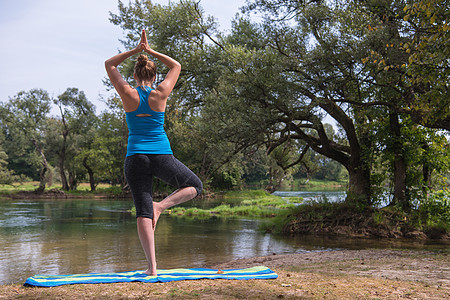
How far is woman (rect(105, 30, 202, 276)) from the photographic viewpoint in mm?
4445

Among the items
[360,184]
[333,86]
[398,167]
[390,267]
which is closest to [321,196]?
[360,184]

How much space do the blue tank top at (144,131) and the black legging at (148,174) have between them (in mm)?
69

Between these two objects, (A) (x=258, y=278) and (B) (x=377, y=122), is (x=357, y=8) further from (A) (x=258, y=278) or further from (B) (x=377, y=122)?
(A) (x=258, y=278)

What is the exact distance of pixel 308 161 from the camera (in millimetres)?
19547

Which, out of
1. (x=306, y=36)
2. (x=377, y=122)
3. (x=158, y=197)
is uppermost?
(x=306, y=36)

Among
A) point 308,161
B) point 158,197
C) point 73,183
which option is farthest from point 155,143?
point 73,183

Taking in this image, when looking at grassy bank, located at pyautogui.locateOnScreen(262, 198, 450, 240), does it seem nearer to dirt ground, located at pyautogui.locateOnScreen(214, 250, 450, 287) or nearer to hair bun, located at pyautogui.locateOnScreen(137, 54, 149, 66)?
dirt ground, located at pyautogui.locateOnScreen(214, 250, 450, 287)

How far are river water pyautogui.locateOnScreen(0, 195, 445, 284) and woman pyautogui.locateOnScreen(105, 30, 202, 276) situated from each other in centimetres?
508

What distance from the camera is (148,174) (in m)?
4.54

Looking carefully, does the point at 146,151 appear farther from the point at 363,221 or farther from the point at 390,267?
the point at 363,221

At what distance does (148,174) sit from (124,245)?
29.7 ft

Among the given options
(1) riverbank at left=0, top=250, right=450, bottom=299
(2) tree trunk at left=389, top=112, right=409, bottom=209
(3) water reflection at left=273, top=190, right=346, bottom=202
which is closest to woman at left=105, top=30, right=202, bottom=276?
(1) riverbank at left=0, top=250, right=450, bottom=299

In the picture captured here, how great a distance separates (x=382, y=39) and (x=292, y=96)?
10.9 ft

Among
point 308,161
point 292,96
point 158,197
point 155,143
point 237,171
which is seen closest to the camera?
point 155,143
